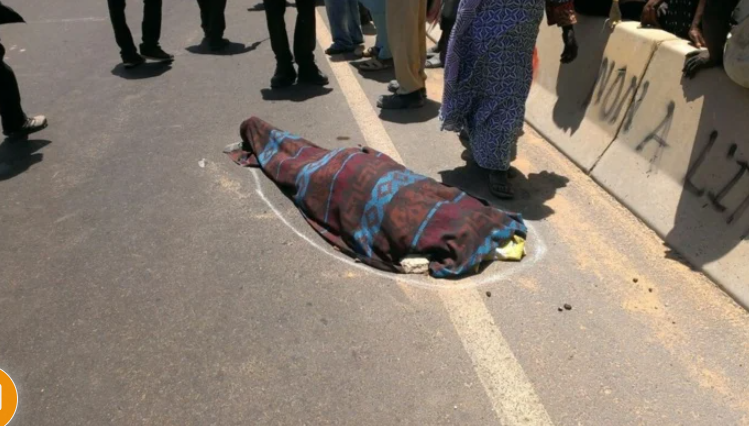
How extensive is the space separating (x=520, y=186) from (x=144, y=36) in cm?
511

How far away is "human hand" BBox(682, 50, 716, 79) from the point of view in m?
3.08

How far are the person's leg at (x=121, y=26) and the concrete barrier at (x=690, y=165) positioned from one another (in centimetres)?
546

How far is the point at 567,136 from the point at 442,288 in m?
1.99

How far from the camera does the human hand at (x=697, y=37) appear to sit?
3275 millimetres

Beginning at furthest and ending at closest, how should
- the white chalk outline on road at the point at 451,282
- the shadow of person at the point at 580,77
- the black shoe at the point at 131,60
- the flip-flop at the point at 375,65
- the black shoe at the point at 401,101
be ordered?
1. the black shoe at the point at 131,60
2. the flip-flop at the point at 375,65
3. the black shoe at the point at 401,101
4. the shadow of person at the point at 580,77
5. the white chalk outline on road at the point at 451,282

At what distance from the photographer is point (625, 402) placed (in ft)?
7.37

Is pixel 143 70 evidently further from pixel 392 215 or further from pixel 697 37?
pixel 697 37

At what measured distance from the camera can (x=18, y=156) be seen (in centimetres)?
466

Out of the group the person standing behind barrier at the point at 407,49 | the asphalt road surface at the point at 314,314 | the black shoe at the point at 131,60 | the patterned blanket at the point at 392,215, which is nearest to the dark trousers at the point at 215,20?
the black shoe at the point at 131,60

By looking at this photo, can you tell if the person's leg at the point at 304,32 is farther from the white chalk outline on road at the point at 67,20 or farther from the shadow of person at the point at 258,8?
the white chalk outline on road at the point at 67,20

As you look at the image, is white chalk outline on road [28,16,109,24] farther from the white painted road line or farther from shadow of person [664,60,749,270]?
shadow of person [664,60,749,270]

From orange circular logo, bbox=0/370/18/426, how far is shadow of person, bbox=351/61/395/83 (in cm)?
443

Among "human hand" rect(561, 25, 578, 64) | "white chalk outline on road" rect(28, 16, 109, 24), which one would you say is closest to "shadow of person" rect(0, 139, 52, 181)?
"human hand" rect(561, 25, 578, 64)

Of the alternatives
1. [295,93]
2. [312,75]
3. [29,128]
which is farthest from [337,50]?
[29,128]
